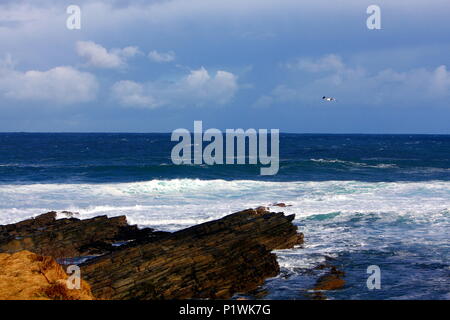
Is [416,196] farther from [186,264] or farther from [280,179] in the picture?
[186,264]

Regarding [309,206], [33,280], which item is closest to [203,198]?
[309,206]

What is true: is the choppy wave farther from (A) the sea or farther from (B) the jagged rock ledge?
(B) the jagged rock ledge

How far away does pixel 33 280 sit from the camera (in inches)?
343

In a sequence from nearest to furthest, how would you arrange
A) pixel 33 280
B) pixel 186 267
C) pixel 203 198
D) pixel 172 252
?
pixel 33 280 < pixel 186 267 < pixel 172 252 < pixel 203 198

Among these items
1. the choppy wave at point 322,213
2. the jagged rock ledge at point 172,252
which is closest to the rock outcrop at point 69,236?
the jagged rock ledge at point 172,252

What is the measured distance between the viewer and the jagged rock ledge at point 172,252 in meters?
13.1

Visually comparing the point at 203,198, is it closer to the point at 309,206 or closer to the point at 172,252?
the point at 309,206

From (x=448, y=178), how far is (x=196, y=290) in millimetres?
37004

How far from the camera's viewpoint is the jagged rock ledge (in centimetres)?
1309

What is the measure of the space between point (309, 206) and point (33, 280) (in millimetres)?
21435

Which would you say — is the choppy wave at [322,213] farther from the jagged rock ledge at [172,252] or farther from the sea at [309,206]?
the jagged rock ledge at [172,252]

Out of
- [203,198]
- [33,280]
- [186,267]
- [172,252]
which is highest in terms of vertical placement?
[33,280]

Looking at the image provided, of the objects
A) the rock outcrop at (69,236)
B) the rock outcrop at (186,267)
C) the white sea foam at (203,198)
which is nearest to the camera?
the rock outcrop at (186,267)

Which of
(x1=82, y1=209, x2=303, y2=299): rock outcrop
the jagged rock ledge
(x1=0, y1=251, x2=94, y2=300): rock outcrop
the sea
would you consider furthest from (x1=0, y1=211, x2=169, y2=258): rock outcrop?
(x1=0, y1=251, x2=94, y2=300): rock outcrop
